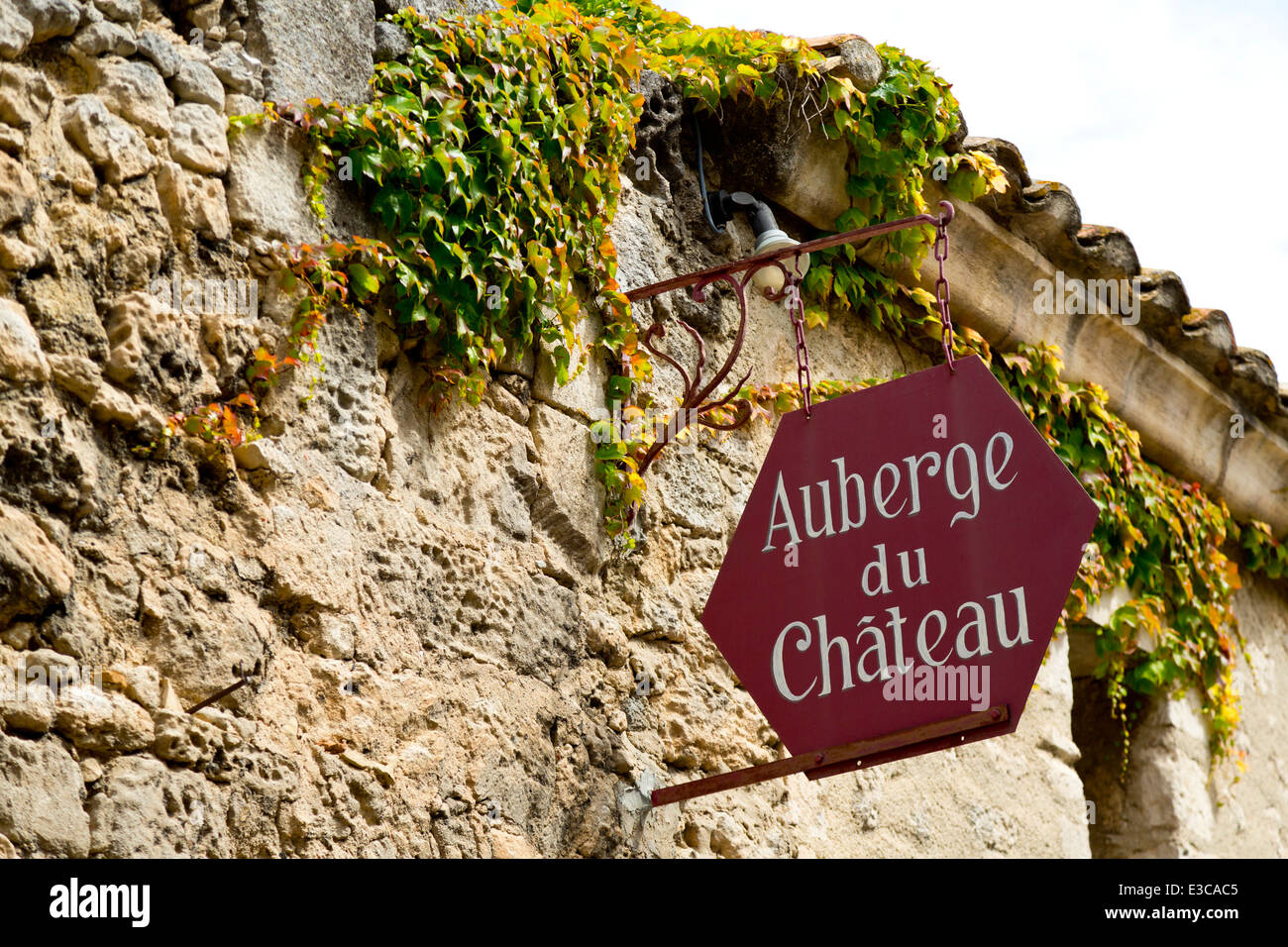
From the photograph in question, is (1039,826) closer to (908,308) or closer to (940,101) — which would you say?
(908,308)

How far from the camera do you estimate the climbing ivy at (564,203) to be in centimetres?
302

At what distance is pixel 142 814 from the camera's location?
238 centimetres

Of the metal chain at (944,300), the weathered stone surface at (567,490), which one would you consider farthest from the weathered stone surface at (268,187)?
the metal chain at (944,300)

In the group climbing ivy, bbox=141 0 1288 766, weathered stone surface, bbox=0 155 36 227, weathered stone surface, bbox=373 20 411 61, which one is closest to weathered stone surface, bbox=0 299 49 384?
weathered stone surface, bbox=0 155 36 227

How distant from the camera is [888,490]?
292 cm

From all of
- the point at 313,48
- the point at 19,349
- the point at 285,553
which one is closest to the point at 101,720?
the point at 285,553

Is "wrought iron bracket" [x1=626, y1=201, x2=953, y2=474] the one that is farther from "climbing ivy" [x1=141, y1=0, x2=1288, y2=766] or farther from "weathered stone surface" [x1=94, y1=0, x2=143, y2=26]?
"weathered stone surface" [x1=94, y1=0, x2=143, y2=26]

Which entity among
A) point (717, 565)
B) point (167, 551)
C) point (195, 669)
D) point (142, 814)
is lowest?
point (142, 814)

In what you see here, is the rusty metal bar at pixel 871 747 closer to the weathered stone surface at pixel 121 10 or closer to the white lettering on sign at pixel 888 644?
the white lettering on sign at pixel 888 644

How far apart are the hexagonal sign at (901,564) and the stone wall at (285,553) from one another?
21.0 inches

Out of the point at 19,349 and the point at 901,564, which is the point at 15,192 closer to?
the point at 19,349

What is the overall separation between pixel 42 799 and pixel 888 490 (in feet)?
5.29

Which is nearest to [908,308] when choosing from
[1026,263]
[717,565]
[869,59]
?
[1026,263]

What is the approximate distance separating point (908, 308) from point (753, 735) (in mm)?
1590
